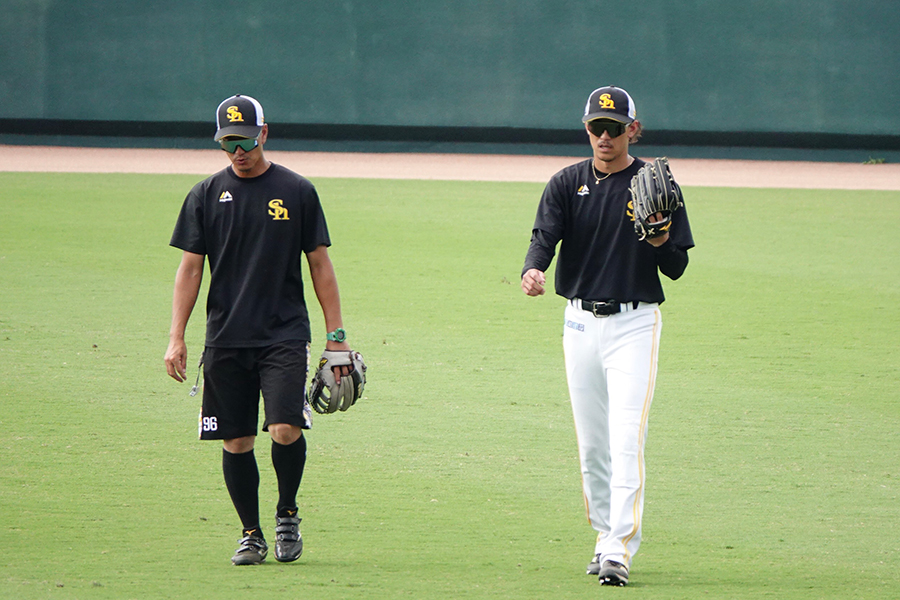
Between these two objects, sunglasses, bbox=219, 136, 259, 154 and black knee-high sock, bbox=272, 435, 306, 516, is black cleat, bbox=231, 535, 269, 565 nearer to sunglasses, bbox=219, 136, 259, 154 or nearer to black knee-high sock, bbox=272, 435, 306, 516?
black knee-high sock, bbox=272, 435, 306, 516

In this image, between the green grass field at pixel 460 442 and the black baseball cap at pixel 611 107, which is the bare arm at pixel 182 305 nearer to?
the green grass field at pixel 460 442

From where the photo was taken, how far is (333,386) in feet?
15.0

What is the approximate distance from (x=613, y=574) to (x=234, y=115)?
7.45 ft

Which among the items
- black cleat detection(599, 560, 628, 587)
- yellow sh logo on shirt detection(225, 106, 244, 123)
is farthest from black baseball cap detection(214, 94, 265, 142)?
black cleat detection(599, 560, 628, 587)

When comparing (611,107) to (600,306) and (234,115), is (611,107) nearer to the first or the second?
(600,306)

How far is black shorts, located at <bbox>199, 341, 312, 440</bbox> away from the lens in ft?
14.5

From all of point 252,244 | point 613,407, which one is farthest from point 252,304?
point 613,407

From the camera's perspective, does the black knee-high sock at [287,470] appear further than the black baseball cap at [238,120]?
Yes

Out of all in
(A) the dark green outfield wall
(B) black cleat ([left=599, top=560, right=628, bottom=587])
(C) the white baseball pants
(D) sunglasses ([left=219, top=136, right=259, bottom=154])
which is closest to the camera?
(B) black cleat ([left=599, top=560, right=628, bottom=587])

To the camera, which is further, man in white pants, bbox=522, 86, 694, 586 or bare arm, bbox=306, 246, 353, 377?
bare arm, bbox=306, 246, 353, 377

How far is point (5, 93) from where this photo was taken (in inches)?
903

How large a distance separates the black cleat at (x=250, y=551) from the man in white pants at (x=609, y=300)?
4.25 feet

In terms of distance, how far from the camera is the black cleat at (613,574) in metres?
4.20

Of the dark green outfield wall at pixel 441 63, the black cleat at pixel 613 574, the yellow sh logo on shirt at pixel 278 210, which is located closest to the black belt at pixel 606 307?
the black cleat at pixel 613 574
